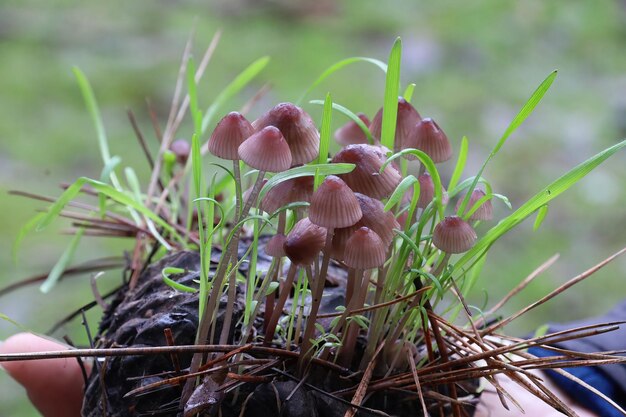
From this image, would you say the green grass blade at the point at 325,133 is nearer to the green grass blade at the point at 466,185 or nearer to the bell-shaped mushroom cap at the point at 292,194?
the bell-shaped mushroom cap at the point at 292,194

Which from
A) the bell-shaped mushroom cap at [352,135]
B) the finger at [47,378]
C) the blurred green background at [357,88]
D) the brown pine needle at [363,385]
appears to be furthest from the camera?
the blurred green background at [357,88]

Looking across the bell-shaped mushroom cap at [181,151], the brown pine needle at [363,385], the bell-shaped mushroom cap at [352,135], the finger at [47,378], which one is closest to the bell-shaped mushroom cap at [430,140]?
the bell-shaped mushroom cap at [352,135]

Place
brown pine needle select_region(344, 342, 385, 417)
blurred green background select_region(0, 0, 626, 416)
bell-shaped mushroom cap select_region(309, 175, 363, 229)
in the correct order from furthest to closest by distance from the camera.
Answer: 1. blurred green background select_region(0, 0, 626, 416)
2. brown pine needle select_region(344, 342, 385, 417)
3. bell-shaped mushroom cap select_region(309, 175, 363, 229)

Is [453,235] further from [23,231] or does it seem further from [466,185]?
[23,231]

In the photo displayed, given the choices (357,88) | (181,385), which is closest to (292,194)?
(181,385)

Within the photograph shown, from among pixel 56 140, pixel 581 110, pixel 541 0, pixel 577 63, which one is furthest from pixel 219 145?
pixel 541 0

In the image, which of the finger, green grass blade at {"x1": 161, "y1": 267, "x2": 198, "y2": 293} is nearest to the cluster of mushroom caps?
green grass blade at {"x1": 161, "y1": 267, "x2": 198, "y2": 293}

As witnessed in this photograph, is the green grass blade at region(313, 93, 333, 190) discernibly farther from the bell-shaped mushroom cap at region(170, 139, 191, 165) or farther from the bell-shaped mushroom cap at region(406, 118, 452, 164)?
the bell-shaped mushroom cap at region(170, 139, 191, 165)
